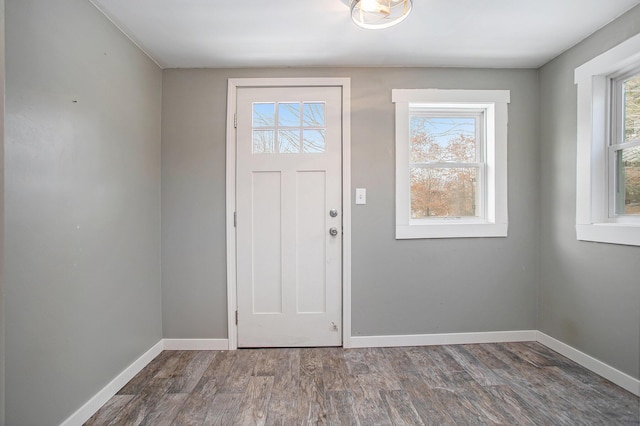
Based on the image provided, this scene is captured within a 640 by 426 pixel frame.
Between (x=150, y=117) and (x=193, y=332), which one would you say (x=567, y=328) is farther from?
(x=150, y=117)

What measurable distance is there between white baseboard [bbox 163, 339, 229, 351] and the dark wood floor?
0.16 ft

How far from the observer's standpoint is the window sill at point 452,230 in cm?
251

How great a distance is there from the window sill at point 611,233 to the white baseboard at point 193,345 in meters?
2.72

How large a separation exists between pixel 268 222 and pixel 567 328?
235 cm

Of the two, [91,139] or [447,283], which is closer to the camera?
[91,139]

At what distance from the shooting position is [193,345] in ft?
8.11

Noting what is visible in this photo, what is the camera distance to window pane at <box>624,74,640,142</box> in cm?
196

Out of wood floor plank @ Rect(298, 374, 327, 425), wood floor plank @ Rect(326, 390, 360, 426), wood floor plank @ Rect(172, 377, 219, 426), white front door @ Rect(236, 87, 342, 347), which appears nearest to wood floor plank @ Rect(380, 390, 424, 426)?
wood floor plank @ Rect(326, 390, 360, 426)

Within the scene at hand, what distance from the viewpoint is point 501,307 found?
8.39 feet

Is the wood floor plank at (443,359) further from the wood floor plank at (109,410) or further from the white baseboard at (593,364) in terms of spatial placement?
the wood floor plank at (109,410)

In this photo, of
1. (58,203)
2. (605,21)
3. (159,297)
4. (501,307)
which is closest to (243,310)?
(159,297)

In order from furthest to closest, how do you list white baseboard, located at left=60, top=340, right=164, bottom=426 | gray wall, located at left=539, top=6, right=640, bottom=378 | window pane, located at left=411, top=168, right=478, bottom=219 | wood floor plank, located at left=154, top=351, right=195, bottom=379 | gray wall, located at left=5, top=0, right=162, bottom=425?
window pane, located at left=411, top=168, right=478, bottom=219, wood floor plank, located at left=154, top=351, right=195, bottom=379, gray wall, located at left=539, top=6, right=640, bottom=378, white baseboard, located at left=60, top=340, right=164, bottom=426, gray wall, located at left=5, top=0, right=162, bottom=425

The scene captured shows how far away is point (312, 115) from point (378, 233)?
3.53 feet

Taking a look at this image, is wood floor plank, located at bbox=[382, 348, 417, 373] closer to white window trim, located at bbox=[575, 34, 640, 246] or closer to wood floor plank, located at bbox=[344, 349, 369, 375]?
wood floor plank, located at bbox=[344, 349, 369, 375]
